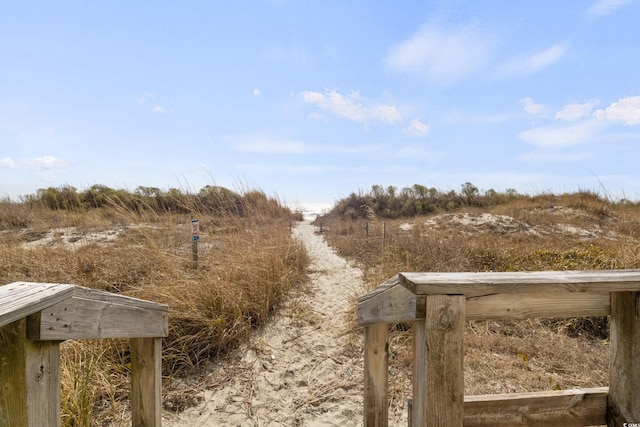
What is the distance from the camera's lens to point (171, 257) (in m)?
4.69

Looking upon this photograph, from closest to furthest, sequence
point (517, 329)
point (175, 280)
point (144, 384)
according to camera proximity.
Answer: point (144, 384)
point (175, 280)
point (517, 329)

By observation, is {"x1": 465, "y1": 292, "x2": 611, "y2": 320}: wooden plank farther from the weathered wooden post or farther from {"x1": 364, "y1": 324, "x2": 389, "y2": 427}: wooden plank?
{"x1": 364, "y1": 324, "x2": 389, "y2": 427}: wooden plank

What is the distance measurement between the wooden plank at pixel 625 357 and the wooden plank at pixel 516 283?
12 centimetres

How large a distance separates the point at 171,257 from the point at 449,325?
14.5 feet

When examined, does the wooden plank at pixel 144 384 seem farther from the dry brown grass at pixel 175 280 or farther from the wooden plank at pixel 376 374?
the wooden plank at pixel 376 374

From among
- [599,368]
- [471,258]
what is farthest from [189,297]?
[471,258]

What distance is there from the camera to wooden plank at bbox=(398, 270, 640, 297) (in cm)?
113

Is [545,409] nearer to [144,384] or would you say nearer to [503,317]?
[503,317]

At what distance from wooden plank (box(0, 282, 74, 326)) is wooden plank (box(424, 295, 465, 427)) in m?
1.26

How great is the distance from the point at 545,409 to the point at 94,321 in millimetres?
1925

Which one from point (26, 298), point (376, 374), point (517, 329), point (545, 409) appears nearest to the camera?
point (26, 298)

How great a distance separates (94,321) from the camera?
133 cm

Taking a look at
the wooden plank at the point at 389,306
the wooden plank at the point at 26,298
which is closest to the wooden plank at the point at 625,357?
the wooden plank at the point at 389,306

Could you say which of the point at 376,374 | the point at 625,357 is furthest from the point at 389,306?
the point at 625,357
